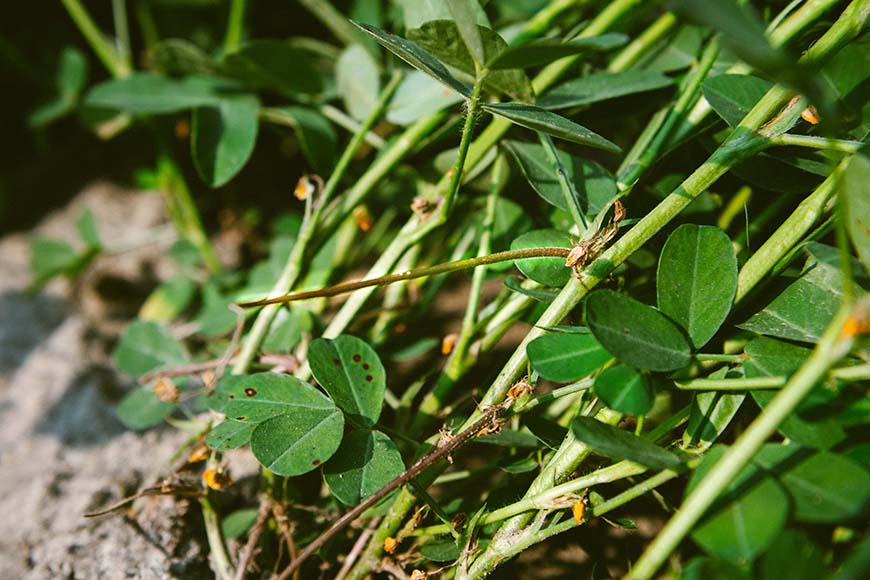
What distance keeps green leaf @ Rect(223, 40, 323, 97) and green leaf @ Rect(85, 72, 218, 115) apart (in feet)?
0.27

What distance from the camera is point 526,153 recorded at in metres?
0.89

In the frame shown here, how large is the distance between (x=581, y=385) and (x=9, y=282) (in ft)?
4.75

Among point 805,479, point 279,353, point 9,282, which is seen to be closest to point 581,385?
point 805,479

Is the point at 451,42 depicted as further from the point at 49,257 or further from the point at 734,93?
the point at 49,257

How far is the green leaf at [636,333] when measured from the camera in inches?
24.0

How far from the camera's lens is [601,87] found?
0.86 m

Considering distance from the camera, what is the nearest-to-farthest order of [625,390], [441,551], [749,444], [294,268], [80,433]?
[749,444] → [625,390] → [441,551] → [294,268] → [80,433]

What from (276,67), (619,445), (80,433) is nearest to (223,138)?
(276,67)

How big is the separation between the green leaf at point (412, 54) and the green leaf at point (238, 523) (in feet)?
2.10

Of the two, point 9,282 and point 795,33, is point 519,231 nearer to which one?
point 795,33

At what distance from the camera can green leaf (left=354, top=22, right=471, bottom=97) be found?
25.3 inches

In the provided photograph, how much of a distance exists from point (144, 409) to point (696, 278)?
0.84 m

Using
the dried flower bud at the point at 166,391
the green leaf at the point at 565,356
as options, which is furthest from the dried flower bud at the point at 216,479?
the green leaf at the point at 565,356

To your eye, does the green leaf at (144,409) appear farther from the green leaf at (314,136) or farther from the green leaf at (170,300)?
the green leaf at (314,136)
